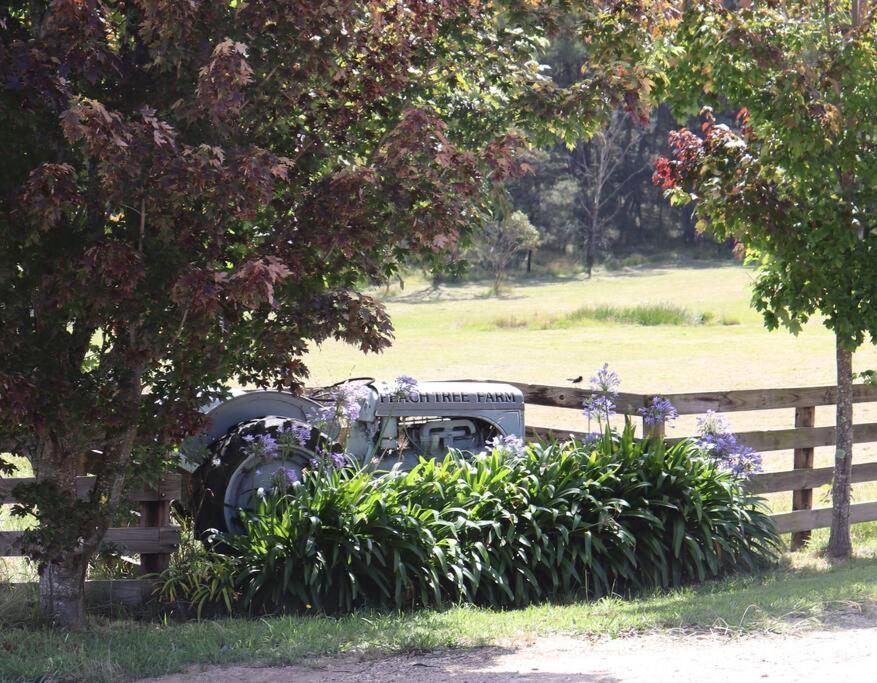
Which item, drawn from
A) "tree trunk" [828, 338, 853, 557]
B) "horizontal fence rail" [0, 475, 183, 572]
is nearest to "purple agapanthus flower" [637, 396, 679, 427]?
"tree trunk" [828, 338, 853, 557]

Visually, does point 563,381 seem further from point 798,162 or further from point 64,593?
A: point 64,593

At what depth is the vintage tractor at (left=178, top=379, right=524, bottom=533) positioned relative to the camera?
7.61 meters

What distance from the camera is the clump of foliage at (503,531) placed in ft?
22.5

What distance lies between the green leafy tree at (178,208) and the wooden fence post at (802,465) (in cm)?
437

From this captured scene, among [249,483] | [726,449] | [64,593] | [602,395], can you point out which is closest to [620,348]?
[602,395]

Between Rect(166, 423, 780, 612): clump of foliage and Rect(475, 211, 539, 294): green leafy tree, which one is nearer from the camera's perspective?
Rect(166, 423, 780, 612): clump of foliage

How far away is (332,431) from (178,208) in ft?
9.10

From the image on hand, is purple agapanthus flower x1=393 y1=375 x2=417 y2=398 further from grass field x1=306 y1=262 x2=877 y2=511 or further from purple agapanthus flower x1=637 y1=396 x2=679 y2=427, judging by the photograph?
grass field x1=306 y1=262 x2=877 y2=511

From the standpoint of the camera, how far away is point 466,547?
7250mm

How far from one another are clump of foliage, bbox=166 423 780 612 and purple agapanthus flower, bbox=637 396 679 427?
0.23 metres

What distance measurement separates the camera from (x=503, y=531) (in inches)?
295

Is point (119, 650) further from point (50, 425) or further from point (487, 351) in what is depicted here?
point (487, 351)

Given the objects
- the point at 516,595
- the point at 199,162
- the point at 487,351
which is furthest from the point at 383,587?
the point at 487,351

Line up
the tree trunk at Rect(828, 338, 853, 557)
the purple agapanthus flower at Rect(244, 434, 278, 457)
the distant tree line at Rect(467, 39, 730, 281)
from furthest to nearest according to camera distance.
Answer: the distant tree line at Rect(467, 39, 730, 281) → the tree trunk at Rect(828, 338, 853, 557) → the purple agapanthus flower at Rect(244, 434, 278, 457)
